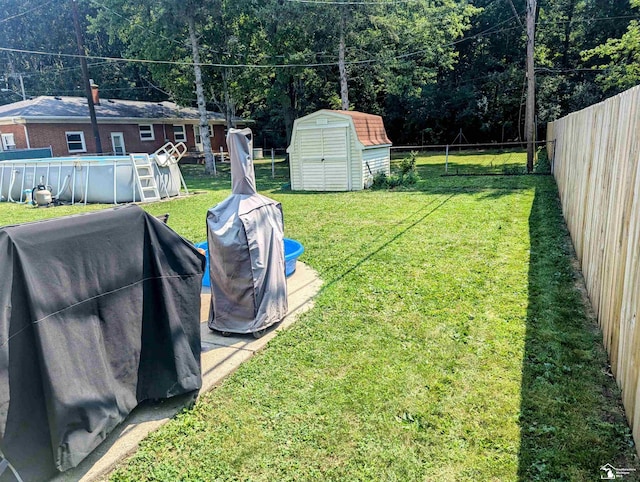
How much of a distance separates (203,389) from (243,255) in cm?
106

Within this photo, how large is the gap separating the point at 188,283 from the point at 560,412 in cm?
241

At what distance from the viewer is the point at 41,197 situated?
11.5 meters

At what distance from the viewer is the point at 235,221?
343 cm

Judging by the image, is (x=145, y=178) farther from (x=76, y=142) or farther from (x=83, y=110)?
(x=83, y=110)

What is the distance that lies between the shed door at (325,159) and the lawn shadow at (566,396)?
8334 mm

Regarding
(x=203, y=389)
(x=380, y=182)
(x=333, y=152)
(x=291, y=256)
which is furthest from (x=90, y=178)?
(x=203, y=389)

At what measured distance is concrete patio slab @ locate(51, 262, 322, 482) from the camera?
226cm

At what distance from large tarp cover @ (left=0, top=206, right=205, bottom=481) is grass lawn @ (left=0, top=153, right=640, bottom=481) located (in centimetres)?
33

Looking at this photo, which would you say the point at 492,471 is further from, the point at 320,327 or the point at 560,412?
the point at 320,327

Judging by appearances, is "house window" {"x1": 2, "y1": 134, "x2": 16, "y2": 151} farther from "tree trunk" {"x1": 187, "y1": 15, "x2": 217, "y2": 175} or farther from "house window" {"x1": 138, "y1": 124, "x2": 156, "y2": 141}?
"tree trunk" {"x1": 187, "y1": 15, "x2": 217, "y2": 175}

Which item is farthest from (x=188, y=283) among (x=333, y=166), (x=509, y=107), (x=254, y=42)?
(x=509, y=107)

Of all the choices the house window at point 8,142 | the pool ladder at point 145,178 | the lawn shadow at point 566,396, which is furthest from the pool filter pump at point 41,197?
the lawn shadow at point 566,396

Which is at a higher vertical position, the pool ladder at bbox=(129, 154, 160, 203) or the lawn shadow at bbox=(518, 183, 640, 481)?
the pool ladder at bbox=(129, 154, 160, 203)

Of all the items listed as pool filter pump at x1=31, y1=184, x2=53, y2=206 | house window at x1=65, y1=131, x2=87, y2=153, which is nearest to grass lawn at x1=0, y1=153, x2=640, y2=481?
pool filter pump at x1=31, y1=184, x2=53, y2=206
